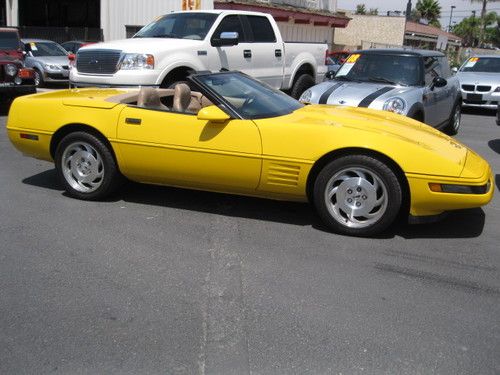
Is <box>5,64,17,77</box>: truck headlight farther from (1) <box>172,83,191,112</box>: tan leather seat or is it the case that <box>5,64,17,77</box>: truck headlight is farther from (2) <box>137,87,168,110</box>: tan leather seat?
(1) <box>172,83,191,112</box>: tan leather seat

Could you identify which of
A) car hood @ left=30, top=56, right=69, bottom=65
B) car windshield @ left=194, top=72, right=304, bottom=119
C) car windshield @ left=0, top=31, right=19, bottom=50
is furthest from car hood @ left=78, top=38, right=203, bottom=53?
car hood @ left=30, top=56, right=69, bottom=65

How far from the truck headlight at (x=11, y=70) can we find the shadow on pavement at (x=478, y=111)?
10457 millimetres

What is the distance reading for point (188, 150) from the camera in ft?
16.5

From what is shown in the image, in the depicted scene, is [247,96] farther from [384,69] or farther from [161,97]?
[384,69]

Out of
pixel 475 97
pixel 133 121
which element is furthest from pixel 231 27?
pixel 475 97

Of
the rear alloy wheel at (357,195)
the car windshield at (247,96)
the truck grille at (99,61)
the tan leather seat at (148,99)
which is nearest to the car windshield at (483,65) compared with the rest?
the truck grille at (99,61)

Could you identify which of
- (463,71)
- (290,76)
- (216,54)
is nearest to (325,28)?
(463,71)

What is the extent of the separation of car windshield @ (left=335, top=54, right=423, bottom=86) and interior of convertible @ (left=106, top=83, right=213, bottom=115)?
3880 millimetres

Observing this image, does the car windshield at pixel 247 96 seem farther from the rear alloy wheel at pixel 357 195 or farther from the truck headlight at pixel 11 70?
the truck headlight at pixel 11 70

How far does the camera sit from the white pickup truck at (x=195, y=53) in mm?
8477

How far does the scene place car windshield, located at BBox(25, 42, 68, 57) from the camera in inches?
706

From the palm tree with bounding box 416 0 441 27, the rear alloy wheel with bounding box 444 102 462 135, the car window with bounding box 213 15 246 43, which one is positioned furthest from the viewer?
the palm tree with bounding box 416 0 441 27

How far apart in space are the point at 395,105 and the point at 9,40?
8.96 metres

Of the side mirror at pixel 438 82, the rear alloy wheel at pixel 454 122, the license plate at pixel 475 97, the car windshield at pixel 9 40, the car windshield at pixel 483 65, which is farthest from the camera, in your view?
the car windshield at pixel 483 65
